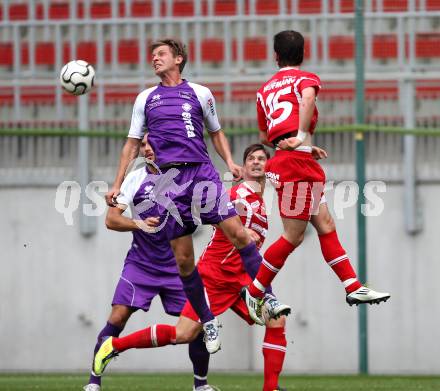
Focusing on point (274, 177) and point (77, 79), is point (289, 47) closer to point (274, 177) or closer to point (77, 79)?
point (274, 177)

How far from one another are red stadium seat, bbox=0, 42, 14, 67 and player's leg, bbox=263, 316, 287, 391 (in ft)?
23.1

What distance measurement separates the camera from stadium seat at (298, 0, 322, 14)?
14273 millimetres

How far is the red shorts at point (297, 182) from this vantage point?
7.89 meters

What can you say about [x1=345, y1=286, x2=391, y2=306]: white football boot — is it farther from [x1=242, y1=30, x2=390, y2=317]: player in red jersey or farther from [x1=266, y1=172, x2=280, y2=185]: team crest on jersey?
[x1=266, y1=172, x2=280, y2=185]: team crest on jersey

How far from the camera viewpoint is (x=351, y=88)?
13.5 meters

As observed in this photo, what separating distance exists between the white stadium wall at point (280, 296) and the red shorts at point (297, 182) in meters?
4.91

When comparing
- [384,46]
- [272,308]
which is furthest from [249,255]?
[384,46]

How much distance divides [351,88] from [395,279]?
221 centimetres

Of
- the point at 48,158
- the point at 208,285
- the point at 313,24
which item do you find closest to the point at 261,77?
the point at 313,24

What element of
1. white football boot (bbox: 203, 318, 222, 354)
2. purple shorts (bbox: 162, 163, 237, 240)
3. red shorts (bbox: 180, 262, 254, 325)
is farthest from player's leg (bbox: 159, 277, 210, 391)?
purple shorts (bbox: 162, 163, 237, 240)

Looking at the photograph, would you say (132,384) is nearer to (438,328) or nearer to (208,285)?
(208,285)

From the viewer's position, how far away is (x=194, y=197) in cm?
797

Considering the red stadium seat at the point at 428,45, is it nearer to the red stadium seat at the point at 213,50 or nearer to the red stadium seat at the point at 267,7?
the red stadium seat at the point at 267,7

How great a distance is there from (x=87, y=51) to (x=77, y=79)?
455 cm
